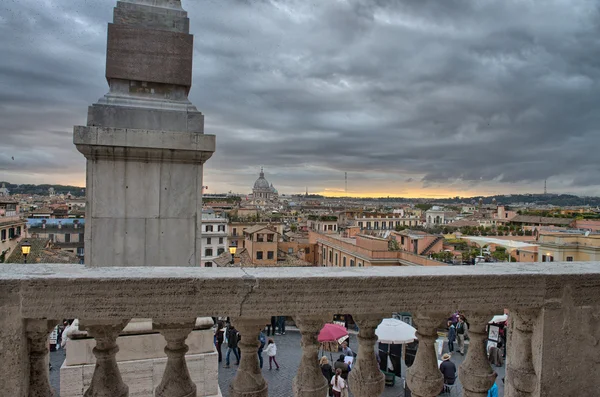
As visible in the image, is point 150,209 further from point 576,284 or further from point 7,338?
point 576,284

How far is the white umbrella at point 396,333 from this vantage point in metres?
7.93

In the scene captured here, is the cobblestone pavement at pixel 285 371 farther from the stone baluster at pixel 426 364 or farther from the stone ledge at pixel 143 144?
the stone baluster at pixel 426 364

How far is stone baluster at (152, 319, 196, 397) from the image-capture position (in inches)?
85.7

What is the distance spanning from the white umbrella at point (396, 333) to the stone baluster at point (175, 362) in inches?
244

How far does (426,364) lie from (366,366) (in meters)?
0.35

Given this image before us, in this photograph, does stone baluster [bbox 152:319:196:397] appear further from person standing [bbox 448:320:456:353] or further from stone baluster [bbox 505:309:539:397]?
person standing [bbox 448:320:456:353]

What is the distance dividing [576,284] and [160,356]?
396 cm

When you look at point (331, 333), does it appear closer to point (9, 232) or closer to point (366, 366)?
point (366, 366)

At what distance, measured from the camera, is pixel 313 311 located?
222 centimetres

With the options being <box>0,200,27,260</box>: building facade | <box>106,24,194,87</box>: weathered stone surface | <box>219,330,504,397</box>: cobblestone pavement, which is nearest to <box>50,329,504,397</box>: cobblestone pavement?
<box>219,330,504,397</box>: cobblestone pavement

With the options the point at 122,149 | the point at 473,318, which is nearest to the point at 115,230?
the point at 122,149

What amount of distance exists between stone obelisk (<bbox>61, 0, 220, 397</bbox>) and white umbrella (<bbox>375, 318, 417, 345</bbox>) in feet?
13.6

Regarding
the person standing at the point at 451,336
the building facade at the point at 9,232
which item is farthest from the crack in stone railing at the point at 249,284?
the building facade at the point at 9,232

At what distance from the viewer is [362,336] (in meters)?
2.37
